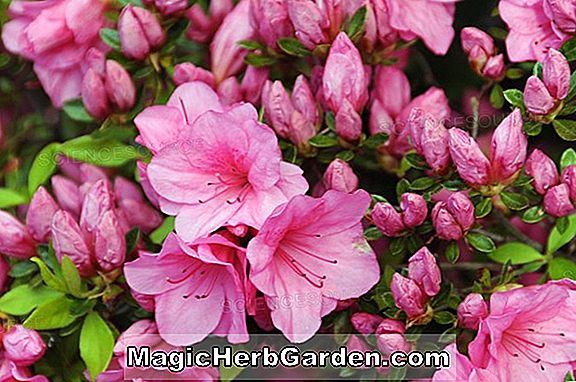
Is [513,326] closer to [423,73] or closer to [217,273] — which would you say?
[217,273]

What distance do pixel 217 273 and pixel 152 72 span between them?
0.39 meters

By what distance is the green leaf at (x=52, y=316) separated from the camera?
1.31m

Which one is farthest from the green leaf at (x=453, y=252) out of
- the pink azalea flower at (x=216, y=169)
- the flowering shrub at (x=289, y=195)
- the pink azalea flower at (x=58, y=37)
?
the pink azalea flower at (x=58, y=37)

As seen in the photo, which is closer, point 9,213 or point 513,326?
point 513,326

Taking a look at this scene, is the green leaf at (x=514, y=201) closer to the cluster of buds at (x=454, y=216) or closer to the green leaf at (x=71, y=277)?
the cluster of buds at (x=454, y=216)

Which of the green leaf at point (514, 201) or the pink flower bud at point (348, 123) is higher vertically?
the pink flower bud at point (348, 123)

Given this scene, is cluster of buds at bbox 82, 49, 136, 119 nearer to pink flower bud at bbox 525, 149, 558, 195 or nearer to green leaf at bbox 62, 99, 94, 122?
green leaf at bbox 62, 99, 94, 122

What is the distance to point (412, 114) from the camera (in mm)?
1263

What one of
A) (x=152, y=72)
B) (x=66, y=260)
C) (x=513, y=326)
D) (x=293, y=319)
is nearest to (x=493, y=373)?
(x=513, y=326)

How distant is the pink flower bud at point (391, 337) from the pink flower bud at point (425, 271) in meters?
0.06

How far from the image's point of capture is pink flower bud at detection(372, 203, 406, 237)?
1235mm

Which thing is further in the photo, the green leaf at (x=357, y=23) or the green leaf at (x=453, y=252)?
the green leaf at (x=357, y=23)

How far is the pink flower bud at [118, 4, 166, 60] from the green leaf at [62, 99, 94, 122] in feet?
0.41

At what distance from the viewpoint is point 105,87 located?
1.46 meters
